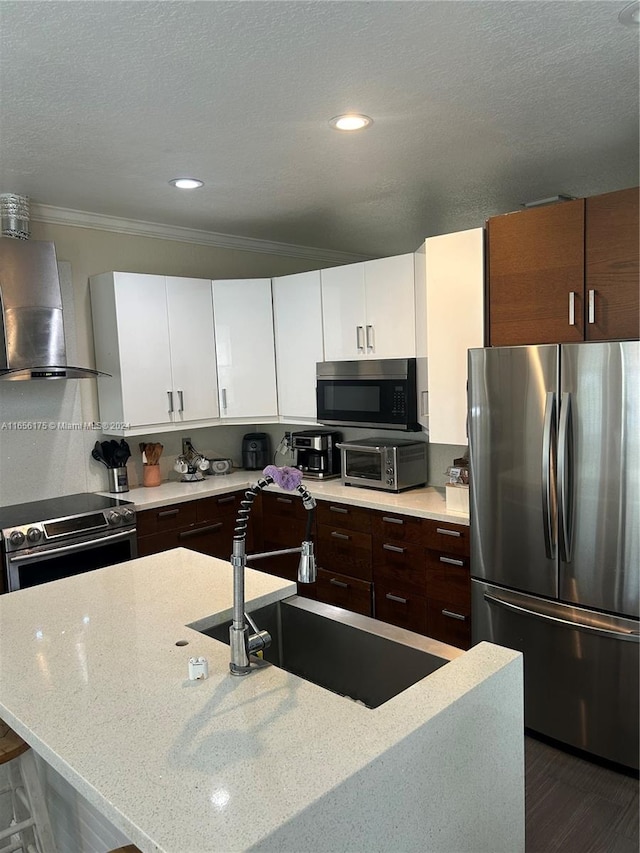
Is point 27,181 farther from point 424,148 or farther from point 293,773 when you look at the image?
point 293,773

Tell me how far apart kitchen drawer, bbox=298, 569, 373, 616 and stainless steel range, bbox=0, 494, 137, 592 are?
3.61 feet

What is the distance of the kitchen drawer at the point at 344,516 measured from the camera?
3.55 meters

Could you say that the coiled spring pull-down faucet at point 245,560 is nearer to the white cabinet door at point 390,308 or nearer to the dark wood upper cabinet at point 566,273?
the dark wood upper cabinet at point 566,273

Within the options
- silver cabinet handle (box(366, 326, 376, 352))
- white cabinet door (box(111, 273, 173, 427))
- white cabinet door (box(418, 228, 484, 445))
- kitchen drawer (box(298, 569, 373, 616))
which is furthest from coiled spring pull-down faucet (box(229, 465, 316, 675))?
white cabinet door (box(111, 273, 173, 427))

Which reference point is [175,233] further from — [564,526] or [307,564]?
[307,564]

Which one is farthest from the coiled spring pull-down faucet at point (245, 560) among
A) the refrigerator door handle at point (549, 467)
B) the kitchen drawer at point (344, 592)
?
the kitchen drawer at point (344, 592)

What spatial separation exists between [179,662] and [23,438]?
2460 mm

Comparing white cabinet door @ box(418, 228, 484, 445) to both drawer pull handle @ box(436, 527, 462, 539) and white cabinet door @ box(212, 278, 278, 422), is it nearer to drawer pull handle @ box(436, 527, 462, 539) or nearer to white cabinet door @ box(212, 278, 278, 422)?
drawer pull handle @ box(436, 527, 462, 539)

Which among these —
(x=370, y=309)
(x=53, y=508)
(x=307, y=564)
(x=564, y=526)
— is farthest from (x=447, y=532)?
(x=53, y=508)

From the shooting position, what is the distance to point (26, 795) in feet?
5.87

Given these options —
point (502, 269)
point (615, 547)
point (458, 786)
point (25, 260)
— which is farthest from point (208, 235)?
point (458, 786)

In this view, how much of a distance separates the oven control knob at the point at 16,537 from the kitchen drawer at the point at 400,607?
1.83 metres

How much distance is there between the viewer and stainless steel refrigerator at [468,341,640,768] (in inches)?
94.7

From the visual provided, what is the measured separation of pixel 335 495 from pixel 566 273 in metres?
1.74
